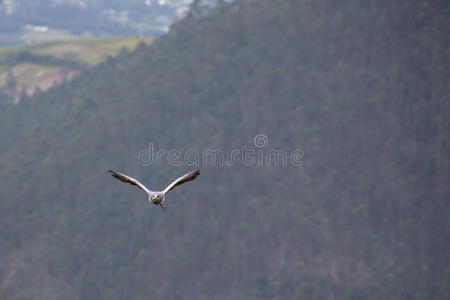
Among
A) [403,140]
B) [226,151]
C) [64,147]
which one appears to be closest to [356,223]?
[403,140]

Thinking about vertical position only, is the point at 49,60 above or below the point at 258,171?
above

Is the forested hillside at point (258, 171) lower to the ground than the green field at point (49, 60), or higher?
lower

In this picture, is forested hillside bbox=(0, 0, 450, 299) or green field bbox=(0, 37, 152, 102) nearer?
forested hillside bbox=(0, 0, 450, 299)

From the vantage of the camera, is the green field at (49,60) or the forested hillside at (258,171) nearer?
the forested hillside at (258,171)

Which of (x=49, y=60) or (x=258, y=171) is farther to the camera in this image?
(x=49, y=60)

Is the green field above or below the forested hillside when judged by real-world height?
above
